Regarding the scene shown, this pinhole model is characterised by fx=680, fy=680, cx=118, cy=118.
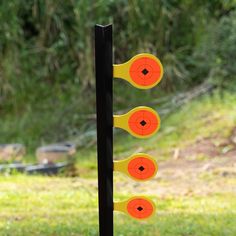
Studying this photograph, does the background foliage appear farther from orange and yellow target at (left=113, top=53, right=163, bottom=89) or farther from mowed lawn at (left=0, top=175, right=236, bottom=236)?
orange and yellow target at (left=113, top=53, right=163, bottom=89)

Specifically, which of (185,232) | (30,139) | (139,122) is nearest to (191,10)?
(30,139)

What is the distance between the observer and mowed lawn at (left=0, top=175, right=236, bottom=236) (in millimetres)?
4543

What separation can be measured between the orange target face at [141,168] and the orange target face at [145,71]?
1.29ft

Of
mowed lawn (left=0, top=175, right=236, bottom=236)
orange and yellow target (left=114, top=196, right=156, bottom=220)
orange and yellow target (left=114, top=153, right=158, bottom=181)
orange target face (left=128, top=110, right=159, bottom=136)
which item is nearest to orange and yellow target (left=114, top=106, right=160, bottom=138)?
orange target face (left=128, top=110, right=159, bottom=136)

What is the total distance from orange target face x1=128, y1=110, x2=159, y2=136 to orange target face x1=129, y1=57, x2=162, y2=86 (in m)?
0.15

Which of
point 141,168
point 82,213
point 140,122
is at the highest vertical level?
point 140,122

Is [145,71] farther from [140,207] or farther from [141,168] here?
[140,207]

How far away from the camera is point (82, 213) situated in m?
5.26

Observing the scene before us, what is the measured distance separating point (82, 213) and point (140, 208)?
186cm

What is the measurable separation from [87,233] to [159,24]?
6.76 m

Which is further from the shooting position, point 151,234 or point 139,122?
point 151,234

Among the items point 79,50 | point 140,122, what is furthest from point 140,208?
point 79,50

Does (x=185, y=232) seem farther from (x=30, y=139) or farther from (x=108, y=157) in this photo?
(x=30, y=139)

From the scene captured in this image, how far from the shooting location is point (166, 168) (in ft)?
26.5
